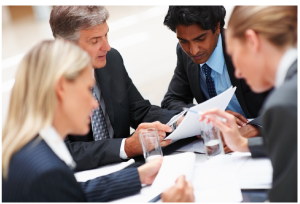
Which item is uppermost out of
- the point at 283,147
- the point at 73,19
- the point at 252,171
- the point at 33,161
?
the point at 73,19

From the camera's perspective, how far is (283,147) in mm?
1088

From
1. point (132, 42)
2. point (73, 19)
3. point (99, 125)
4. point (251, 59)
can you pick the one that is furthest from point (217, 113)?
point (132, 42)

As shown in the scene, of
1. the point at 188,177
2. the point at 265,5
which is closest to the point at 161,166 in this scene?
the point at 188,177

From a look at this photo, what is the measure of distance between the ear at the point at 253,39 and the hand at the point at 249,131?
770mm

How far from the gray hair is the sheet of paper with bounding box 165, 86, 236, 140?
87 centimetres

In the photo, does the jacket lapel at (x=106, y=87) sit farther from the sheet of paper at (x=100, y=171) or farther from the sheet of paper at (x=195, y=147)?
the sheet of paper at (x=195, y=147)

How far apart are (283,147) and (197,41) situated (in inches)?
52.1

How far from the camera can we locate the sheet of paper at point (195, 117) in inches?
65.3

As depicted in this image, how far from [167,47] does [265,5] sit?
5.18 meters

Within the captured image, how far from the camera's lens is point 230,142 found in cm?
157

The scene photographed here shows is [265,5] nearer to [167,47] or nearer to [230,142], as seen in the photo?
[230,142]

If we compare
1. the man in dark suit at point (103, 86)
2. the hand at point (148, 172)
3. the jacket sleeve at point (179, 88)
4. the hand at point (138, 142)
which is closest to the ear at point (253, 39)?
the hand at point (148, 172)

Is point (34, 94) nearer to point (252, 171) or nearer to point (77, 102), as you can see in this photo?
point (77, 102)

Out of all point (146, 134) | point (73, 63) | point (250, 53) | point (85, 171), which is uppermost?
point (73, 63)
